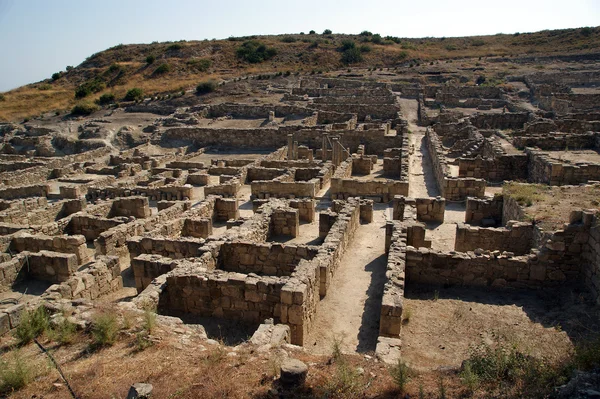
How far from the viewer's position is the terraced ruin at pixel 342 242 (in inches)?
332

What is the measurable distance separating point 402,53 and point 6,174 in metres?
63.8

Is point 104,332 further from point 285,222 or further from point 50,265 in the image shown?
point 285,222

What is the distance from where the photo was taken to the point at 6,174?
25.4 meters

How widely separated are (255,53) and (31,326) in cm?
7437

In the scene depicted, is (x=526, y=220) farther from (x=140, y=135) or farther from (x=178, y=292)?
(x=140, y=135)

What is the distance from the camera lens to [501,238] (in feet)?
37.4

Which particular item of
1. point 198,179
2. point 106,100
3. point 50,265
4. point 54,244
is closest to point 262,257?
point 50,265

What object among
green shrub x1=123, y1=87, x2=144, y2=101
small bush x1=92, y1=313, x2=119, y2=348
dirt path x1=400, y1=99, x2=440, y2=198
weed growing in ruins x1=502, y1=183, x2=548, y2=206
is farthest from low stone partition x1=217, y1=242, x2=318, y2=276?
green shrub x1=123, y1=87, x2=144, y2=101

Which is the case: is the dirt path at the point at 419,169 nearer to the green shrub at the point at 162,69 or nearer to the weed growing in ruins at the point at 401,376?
the weed growing in ruins at the point at 401,376

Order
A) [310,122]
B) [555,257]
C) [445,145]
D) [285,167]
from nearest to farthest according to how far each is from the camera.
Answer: [555,257] → [285,167] → [445,145] → [310,122]

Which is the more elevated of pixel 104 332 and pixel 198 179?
pixel 104 332

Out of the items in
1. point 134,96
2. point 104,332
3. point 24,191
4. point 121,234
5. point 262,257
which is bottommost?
point 24,191

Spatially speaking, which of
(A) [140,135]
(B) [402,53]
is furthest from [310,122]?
(B) [402,53]

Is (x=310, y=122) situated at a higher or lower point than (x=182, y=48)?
lower
